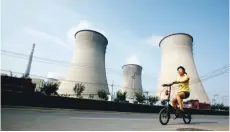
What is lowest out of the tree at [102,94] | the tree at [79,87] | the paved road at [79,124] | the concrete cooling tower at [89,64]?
the paved road at [79,124]

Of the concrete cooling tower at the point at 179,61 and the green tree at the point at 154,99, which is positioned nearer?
the concrete cooling tower at the point at 179,61

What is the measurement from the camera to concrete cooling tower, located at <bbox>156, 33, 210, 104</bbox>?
24.1m

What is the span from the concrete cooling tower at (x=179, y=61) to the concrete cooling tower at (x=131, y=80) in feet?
36.2

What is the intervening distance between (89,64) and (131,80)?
51.1 ft

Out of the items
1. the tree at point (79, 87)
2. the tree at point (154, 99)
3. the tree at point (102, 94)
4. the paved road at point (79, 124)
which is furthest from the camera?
the tree at point (154, 99)

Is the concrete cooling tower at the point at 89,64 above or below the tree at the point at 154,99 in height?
above

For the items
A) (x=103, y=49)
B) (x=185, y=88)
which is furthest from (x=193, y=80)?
(x=185, y=88)

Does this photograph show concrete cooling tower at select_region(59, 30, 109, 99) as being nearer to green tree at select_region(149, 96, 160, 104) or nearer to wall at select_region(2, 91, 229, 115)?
green tree at select_region(149, 96, 160, 104)

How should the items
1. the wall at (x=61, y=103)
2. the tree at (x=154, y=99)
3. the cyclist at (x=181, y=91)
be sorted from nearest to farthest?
the cyclist at (x=181, y=91) → the wall at (x=61, y=103) → the tree at (x=154, y=99)

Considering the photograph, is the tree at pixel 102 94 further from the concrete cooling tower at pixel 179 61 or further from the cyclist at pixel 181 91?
the cyclist at pixel 181 91

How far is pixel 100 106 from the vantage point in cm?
1031

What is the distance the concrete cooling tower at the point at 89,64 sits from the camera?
2403cm

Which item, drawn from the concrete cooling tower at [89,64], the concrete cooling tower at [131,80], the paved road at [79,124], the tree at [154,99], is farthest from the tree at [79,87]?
the paved road at [79,124]

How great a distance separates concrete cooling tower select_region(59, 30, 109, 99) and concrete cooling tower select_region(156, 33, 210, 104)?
7.32m
